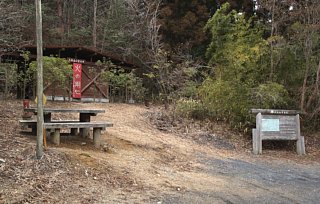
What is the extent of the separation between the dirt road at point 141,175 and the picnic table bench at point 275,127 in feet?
3.96

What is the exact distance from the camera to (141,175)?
614cm

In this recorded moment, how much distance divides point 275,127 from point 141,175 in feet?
20.8

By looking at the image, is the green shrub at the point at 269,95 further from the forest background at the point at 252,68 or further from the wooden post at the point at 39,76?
the wooden post at the point at 39,76

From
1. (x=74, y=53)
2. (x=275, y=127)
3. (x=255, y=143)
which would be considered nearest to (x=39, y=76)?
(x=255, y=143)

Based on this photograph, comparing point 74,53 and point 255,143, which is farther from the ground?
point 74,53

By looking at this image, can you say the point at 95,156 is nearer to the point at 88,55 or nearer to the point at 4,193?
the point at 4,193

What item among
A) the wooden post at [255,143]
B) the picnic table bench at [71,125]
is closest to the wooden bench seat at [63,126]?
the picnic table bench at [71,125]

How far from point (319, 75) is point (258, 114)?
327cm

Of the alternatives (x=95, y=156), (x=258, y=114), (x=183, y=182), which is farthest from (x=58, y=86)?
(x=183, y=182)

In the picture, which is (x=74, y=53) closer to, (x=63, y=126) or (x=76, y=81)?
(x=76, y=81)

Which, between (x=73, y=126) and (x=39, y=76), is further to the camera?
(x=73, y=126)

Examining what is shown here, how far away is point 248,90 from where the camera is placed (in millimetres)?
12312

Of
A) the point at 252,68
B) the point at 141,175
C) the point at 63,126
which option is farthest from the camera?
the point at 252,68

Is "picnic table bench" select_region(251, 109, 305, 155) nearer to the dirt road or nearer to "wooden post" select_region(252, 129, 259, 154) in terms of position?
"wooden post" select_region(252, 129, 259, 154)
